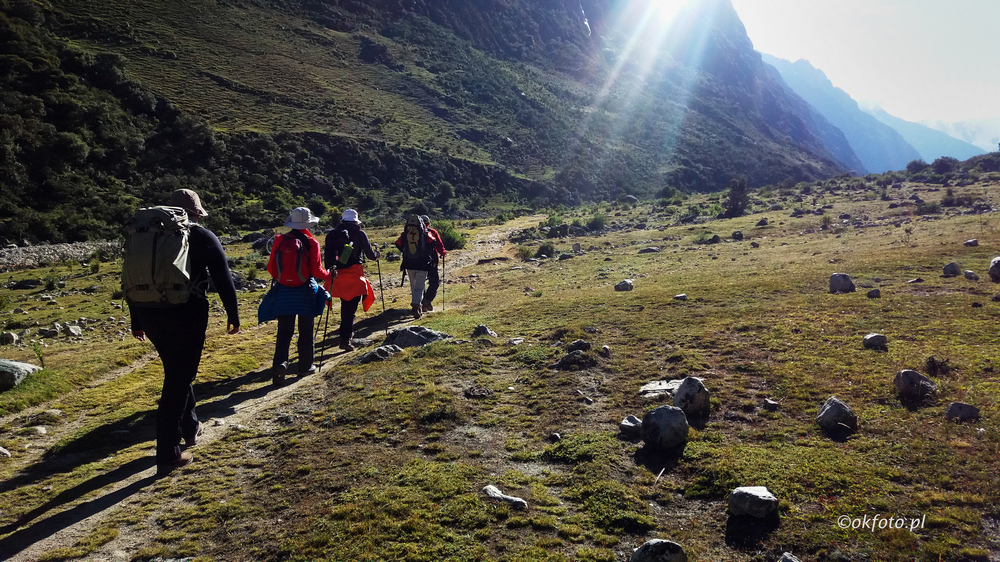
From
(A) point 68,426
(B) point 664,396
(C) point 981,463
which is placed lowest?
(A) point 68,426

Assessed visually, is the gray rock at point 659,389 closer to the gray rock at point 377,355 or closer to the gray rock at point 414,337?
the gray rock at point 414,337

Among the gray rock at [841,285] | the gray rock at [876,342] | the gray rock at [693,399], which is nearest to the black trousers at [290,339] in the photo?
the gray rock at [693,399]

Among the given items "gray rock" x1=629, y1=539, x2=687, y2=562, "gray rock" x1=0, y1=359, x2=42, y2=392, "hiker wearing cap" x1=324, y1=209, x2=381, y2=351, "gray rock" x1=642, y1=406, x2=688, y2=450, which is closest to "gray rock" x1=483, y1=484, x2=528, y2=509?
"gray rock" x1=629, y1=539, x2=687, y2=562

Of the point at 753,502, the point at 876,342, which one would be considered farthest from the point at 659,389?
the point at 876,342

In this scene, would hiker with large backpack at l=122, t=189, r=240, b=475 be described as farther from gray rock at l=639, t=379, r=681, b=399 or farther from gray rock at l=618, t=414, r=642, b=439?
gray rock at l=639, t=379, r=681, b=399

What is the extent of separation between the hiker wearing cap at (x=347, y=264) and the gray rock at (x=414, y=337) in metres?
1.01

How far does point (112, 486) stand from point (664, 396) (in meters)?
6.37

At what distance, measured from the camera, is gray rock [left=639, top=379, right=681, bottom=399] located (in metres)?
6.96

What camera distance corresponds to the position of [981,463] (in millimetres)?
4570

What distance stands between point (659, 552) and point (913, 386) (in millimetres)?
4454

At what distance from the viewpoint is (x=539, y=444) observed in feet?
19.5

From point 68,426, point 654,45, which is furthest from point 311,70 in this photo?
point 654,45

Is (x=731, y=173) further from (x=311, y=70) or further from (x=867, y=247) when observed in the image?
(x=867, y=247)

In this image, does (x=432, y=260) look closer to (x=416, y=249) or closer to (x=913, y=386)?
(x=416, y=249)
